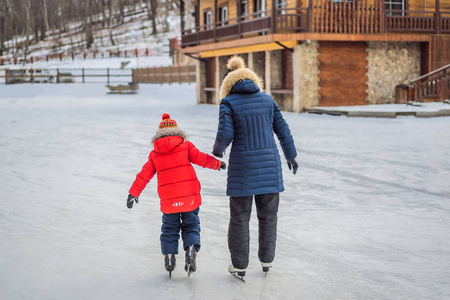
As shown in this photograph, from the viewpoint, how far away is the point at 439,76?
76.6 feet

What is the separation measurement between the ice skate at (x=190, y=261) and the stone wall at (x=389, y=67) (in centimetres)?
2074

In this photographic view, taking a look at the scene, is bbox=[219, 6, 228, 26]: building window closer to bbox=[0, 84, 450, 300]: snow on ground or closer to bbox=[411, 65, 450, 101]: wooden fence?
bbox=[411, 65, 450, 101]: wooden fence

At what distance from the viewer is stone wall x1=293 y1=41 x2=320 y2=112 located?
23.2m

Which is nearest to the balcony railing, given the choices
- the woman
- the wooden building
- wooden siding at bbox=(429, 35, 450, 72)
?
the wooden building

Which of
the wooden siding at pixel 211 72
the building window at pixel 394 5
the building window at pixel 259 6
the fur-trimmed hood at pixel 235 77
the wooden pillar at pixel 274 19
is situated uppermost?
the building window at pixel 259 6

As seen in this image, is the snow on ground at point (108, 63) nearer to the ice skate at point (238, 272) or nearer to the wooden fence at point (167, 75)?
the wooden fence at point (167, 75)

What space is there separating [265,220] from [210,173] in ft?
17.3

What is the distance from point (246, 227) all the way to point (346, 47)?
796 inches

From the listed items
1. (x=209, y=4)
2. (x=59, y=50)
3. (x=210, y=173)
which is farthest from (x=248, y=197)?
(x=59, y=50)

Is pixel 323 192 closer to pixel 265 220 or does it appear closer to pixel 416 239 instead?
pixel 416 239

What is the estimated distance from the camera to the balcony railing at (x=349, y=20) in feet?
75.9

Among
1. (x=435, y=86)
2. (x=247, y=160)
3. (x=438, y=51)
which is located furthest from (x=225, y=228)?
(x=438, y=51)

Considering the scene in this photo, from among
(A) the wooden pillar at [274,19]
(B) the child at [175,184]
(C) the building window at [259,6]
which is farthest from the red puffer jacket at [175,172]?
(C) the building window at [259,6]

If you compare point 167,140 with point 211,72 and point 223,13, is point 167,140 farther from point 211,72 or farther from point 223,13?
point 211,72
